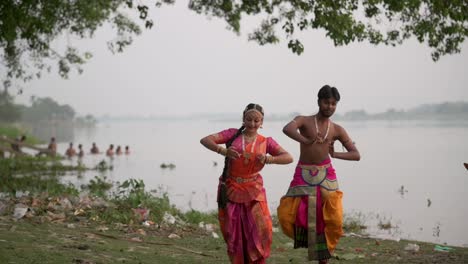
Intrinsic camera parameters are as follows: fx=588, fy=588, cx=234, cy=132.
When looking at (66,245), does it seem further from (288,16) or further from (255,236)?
(288,16)

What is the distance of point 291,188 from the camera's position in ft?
21.3

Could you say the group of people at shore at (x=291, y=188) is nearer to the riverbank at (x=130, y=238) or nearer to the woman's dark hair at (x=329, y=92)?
the woman's dark hair at (x=329, y=92)

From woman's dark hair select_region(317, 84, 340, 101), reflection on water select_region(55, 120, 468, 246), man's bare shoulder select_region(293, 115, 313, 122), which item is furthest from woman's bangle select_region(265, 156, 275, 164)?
reflection on water select_region(55, 120, 468, 246)

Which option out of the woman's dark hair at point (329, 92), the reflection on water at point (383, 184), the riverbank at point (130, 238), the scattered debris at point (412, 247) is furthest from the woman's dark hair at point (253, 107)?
the reflection on water at point (383, 184)

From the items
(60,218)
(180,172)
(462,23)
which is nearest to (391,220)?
(462,23)

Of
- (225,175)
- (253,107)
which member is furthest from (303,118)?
(225,175)

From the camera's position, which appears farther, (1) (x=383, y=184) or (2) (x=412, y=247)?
(1) (x=383, y=184)

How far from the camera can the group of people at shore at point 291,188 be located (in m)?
5.95

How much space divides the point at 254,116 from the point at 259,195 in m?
0.81

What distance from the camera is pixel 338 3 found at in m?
10.1

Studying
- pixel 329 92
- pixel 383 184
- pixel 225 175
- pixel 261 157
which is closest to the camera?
pixel 261 157

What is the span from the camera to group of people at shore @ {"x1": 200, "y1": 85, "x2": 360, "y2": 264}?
19.5 ft

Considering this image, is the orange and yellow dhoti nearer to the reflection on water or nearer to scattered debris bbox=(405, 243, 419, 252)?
scattered debris bbox=(405, 243, 419, 252)

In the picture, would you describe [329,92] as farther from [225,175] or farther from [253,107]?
[225,175]
